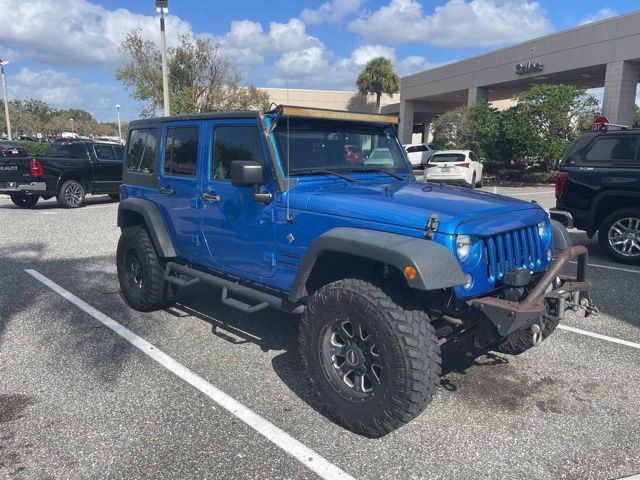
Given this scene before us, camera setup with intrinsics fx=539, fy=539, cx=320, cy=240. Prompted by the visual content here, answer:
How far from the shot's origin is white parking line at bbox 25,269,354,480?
117 inches

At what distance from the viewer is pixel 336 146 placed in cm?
434

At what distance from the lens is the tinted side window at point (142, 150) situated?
5402 millimetres

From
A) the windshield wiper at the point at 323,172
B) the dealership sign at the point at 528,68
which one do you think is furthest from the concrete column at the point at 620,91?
the windshield wiper at the point at 323,172

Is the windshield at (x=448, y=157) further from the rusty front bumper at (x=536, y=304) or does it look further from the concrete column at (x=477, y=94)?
the rusty front bumper at (x=536, y=304)

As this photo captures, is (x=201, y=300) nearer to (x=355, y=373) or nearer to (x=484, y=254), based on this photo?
(x=355, y=373)

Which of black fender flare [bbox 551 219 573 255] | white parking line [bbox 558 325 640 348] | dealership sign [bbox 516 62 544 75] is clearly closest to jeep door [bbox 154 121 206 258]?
black fender flare [bbox 551 219 573 255]

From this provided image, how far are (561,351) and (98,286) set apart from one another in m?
5.14

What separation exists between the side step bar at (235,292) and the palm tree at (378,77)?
166 ft

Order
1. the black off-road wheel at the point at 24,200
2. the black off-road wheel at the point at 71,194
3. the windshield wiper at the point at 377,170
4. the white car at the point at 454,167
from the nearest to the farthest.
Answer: the windshield wiper at the point at 377,170
the black off-road wheel at the point at 71,194
the black off-road wheel at the point at 24,200
the white car at the point at 454,167

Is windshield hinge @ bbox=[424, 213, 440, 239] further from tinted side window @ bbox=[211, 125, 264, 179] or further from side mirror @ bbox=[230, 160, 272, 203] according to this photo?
tinted side window @ bbox=[211, 125, 264, 179]

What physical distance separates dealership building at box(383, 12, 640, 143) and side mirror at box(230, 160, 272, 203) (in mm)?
22576

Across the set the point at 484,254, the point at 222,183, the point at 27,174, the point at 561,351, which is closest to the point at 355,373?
the point at 484,254

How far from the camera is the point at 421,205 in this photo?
11.3 ft

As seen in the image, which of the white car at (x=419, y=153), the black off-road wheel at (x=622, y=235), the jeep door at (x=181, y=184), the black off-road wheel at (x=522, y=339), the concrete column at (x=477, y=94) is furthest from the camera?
the concrete column at (x=477, y=94)
